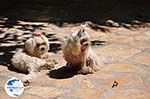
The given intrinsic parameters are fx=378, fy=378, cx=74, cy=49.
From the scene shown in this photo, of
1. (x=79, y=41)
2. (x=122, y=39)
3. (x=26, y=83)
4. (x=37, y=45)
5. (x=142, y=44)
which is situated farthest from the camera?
(x=122, y=39)

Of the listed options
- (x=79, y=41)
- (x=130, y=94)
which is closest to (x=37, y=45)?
(x=79, y=41)

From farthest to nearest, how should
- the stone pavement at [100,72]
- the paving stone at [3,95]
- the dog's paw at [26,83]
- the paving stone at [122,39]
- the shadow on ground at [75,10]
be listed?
the shadow on ground at [75,10] → the paving stone at [122,39] → the dog's paw at [26,83] → the stone pavement at [100,72] → the paving stone at [3,95]

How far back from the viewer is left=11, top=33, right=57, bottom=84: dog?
662 centimetres

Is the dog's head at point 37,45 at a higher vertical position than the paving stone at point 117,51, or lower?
higher

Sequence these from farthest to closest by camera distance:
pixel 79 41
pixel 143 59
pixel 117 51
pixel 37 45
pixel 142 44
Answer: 1. pixel 142 44
2. pixel 117 51
3. pixel 143 59
4. pixel 37 45
5. pixel 79 41

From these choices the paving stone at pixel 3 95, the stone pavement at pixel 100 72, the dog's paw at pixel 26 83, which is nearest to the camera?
the paving stone at pixel 3 95

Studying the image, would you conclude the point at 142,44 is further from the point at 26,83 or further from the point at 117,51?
the point at 26,83

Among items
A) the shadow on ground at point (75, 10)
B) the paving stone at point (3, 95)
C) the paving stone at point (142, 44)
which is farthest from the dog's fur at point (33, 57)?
the shadow on ground at point (75, 10)

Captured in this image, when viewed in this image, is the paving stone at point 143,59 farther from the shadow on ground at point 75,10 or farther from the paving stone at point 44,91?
the shadow on ground at point 75,10

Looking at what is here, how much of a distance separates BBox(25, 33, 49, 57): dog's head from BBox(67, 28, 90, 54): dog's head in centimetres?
63

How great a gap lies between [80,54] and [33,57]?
0.94 m

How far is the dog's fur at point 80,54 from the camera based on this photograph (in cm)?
610

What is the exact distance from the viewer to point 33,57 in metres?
6.75

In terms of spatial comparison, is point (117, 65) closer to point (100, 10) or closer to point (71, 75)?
point (71, 75)
